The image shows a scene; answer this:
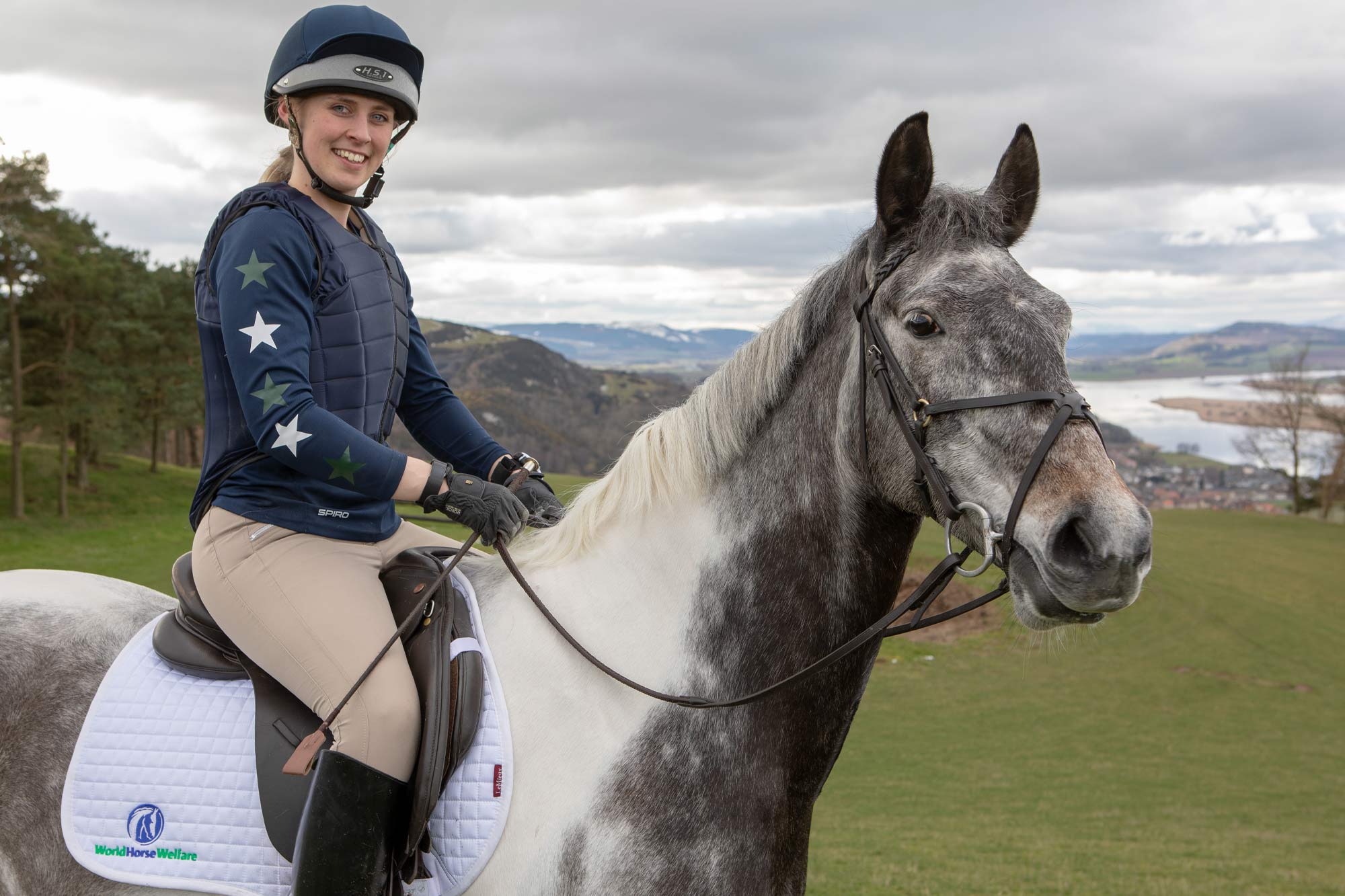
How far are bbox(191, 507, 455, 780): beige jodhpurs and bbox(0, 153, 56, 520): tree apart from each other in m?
34.7

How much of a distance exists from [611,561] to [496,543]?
0.37m

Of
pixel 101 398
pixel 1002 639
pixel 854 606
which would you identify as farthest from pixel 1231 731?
pixel 101 398

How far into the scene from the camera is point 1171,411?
168 meters

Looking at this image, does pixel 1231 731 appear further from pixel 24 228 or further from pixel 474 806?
pixel 24 228

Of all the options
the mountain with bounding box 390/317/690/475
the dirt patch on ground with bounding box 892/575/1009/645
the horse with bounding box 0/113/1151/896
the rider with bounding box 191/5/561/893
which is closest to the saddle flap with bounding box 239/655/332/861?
the rider with bounding box 191/5/561/893

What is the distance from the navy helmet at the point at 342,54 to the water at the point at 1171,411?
125697mm

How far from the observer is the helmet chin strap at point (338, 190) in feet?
9.53

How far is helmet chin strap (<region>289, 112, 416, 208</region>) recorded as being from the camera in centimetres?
290

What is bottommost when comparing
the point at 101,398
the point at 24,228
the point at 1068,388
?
the point at 101,398

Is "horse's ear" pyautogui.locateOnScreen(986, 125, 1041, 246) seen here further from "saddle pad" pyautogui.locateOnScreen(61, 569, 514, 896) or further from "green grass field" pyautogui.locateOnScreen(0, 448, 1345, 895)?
"saddle pad" pyautogui.locateOnScreen(61, 569, 514, 896)

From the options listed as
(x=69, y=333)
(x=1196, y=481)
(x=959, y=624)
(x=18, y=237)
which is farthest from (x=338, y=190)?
(x=1196, y=481)

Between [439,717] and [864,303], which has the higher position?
[864,303]

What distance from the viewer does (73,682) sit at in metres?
2.98

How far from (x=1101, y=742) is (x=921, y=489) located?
19.5m
